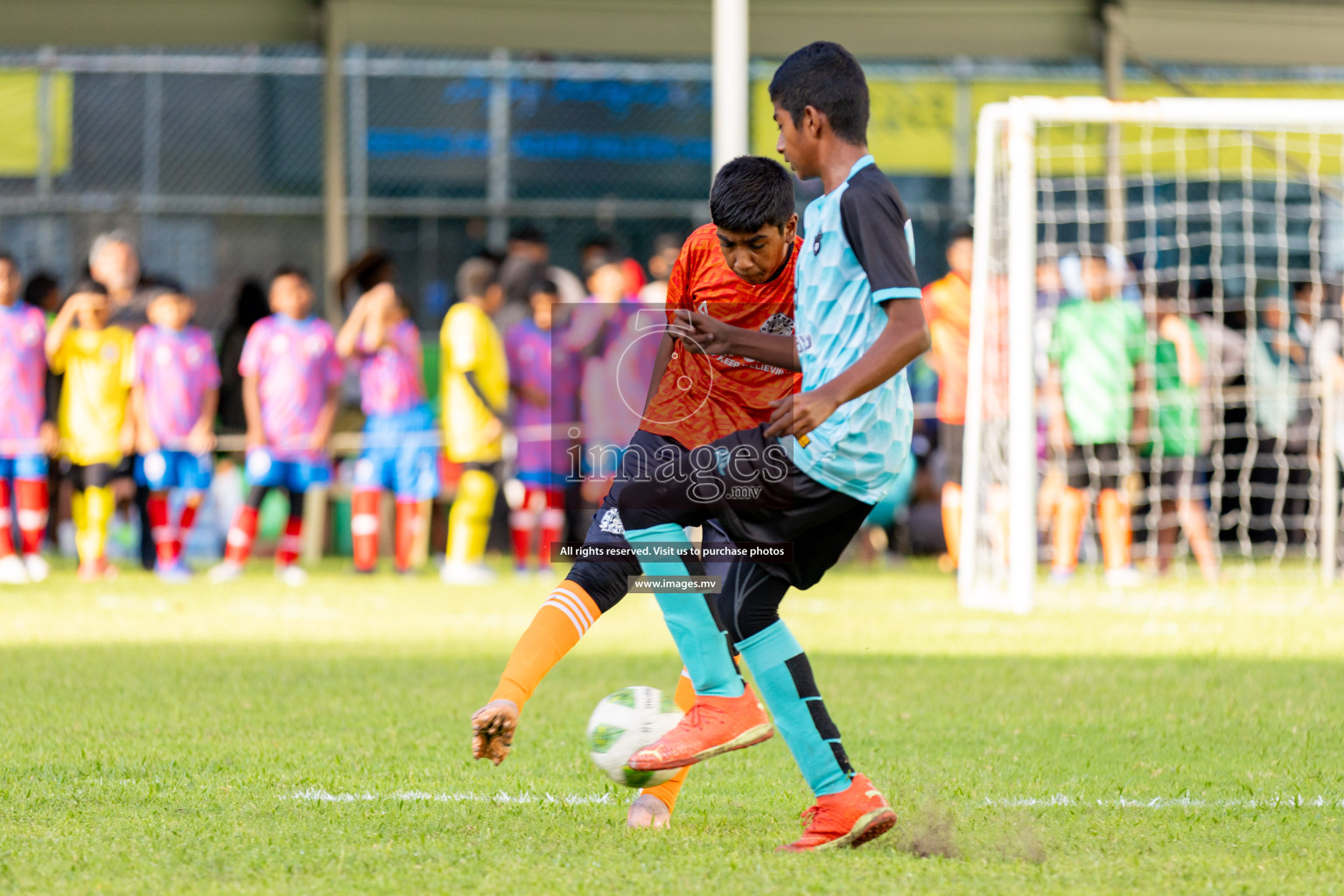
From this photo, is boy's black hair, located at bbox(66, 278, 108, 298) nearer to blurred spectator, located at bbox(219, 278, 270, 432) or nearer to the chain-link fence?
blurred spectator, located at bbox(219, 278, 270, 432)

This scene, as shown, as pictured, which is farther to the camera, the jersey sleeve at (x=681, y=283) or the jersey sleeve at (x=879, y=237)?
the jersey sleeve at (x=681, y=283)

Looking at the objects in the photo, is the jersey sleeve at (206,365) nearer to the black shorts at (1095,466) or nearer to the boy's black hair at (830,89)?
the black shorts at (1095,466)

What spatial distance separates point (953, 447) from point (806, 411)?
28.5ft

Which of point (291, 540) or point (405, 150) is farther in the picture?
point (405, 150)

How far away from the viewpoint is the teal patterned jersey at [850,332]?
10.5 ft

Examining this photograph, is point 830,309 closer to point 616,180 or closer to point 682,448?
point 682,448

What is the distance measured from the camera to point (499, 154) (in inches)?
628

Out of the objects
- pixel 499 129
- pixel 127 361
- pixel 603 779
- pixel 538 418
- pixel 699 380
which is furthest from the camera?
pixel 499 129

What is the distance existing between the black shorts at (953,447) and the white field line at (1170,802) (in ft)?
25.1

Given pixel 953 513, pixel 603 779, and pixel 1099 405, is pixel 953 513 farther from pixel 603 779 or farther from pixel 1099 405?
pixel 603 779

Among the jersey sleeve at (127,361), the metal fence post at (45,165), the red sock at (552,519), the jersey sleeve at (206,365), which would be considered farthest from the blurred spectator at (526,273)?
the metal fence post at (45,165)

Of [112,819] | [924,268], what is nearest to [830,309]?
[112,819]

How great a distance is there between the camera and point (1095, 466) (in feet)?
34.8

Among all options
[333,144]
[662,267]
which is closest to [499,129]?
[333,144]
